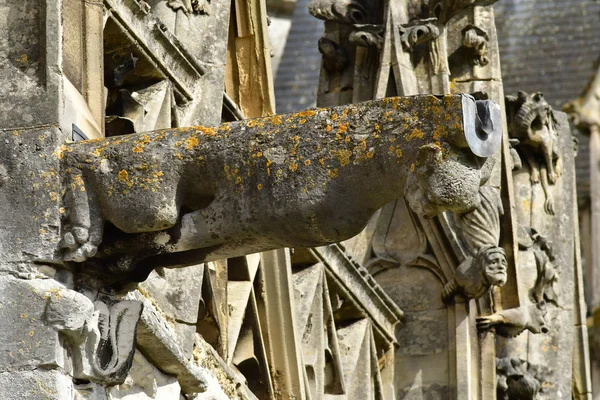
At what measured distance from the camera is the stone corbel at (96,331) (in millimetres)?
6320

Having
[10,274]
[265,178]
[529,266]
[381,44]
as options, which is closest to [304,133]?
[265,178]

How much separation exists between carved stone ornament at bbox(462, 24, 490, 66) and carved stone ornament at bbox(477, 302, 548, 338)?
1.36 meters

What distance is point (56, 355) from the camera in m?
6.27

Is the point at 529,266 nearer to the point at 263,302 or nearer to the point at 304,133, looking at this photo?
the point at 263,302

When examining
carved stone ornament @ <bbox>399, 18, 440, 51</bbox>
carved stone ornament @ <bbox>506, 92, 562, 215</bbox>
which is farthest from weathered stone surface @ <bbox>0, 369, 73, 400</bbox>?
carved stone ornament @ <bbox>506, 92, 562, 215</bbox>

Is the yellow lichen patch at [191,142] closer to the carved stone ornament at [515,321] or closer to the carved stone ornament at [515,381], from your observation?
the carved stone ornament at [515,321]

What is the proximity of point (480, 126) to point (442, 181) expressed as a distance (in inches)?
7.1

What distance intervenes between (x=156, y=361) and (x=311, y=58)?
772 inches

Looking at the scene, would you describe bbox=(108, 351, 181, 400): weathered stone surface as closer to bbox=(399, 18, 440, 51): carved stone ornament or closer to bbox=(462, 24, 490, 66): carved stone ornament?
bbox=(399, 18, 440, 51): carved stone ornament

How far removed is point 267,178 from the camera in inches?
251

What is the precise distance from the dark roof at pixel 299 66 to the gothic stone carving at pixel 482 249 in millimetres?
14135

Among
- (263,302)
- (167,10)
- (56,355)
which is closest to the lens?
(56,355)

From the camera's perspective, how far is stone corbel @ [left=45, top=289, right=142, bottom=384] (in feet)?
20.7

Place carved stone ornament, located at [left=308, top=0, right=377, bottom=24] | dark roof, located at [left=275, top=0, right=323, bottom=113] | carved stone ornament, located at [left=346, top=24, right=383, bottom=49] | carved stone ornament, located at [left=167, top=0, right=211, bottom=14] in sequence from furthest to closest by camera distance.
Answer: dark roof, located at [left=275, top=0, right=323, bottom=113]
carved stone ornament, located at [left=308, top=0, right=377, bottom=24]
carved stone ornament, located at [left=346, top=24, right=383, bottom=49]
carved stone ornament, located at [left=167, top=0, right=211, bottom=14]
